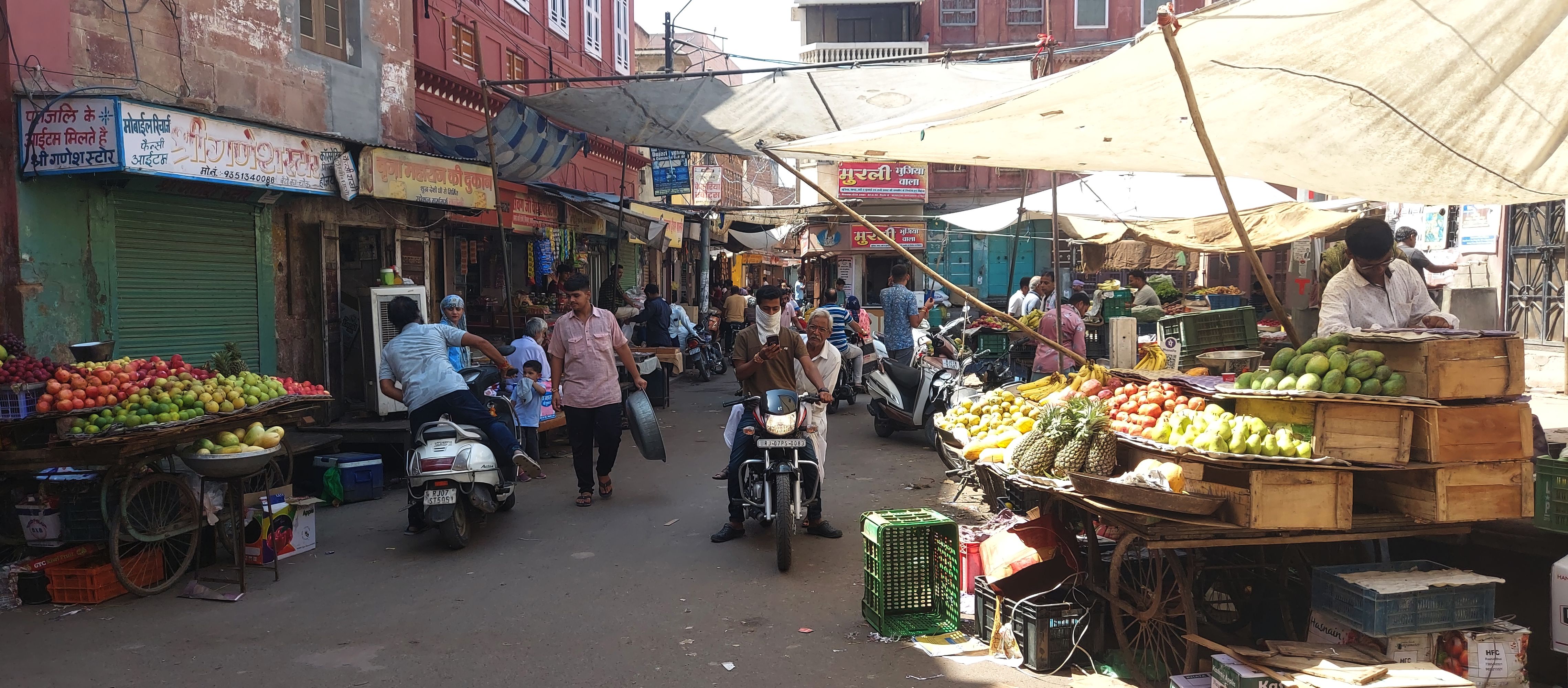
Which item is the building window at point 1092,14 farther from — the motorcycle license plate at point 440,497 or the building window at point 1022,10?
the motorcycle license plate at point 440,497

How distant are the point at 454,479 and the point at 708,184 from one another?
31317 mm

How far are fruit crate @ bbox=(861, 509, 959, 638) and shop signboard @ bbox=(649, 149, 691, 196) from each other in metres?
15.9

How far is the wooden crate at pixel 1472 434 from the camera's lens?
162 inches

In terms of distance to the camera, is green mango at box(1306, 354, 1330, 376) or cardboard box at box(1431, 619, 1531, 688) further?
green mango at box(1306, 354, 1330, 376)

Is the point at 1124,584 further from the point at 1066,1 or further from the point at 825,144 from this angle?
the point at 1066,1

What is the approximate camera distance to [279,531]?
677 centimetres

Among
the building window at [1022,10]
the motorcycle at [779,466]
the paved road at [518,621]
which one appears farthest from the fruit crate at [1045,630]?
the building window at [1022,10]

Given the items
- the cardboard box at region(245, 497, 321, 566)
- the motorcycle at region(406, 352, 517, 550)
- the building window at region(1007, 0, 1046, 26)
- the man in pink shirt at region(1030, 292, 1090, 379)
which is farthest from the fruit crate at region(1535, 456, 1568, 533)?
the building window at region(1007, 0, 1046, 26)

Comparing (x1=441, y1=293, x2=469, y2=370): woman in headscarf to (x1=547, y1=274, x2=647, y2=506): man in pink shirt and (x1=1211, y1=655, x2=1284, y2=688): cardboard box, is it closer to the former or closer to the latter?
(x1=547, y1=274, x2=647, y2=506): man in pink shirt

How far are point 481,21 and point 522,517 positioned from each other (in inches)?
423

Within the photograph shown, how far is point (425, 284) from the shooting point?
12.8 metres

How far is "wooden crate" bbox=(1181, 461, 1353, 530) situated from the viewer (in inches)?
161

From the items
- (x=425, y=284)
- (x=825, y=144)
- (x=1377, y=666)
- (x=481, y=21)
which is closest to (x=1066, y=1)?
(x=481, y=21)

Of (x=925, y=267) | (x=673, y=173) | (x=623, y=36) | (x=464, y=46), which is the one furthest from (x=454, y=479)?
(x=623, y=36)
